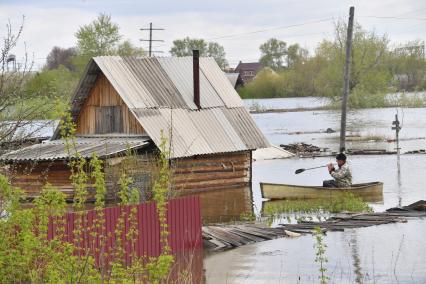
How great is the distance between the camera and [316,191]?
101 ft

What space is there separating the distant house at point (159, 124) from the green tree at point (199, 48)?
92.3 metres

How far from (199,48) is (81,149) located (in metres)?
102

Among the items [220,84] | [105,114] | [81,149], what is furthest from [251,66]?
[81,149]

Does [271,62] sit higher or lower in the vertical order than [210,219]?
higher

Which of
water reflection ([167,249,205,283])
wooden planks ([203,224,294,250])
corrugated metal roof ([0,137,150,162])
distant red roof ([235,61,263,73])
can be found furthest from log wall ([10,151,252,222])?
distant red roof ([235,61,263,73])

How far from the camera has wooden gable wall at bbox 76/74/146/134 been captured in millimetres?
35906

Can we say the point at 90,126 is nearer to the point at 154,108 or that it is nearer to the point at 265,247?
the point at 154,108

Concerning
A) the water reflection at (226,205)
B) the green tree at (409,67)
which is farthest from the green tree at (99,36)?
the water reflection at (226,205)

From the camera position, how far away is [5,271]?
13125 millimetres

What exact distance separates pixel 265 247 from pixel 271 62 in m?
152

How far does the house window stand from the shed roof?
36.8 inches

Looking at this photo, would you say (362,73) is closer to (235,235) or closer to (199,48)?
(199,48)

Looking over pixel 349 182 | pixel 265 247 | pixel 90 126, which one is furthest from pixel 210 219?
pixel 90 126

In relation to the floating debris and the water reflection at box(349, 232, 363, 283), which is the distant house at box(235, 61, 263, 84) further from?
the water reflection at box(349, 232, 363, 283)
